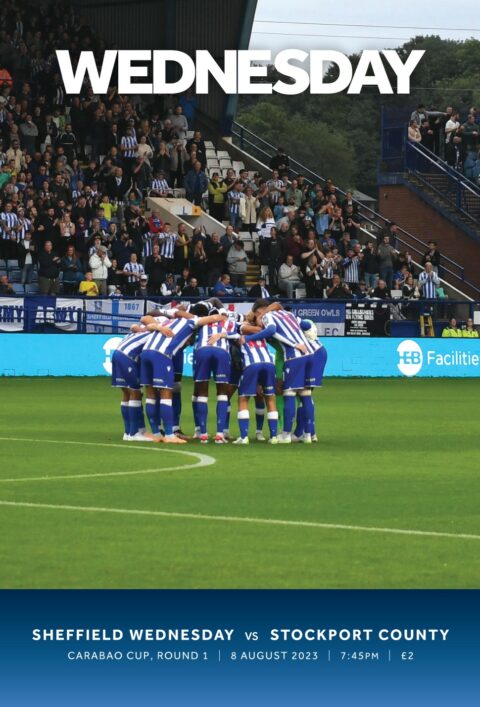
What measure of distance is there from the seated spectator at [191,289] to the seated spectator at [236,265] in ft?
8.81

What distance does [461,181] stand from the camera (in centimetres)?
6075

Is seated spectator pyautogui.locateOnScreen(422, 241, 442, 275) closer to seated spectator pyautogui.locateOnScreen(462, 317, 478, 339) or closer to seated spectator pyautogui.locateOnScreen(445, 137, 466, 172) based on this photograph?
seated spectator pyautogui.locateOnScreen(462, 317, 478, 339)

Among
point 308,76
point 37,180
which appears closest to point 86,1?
point 308,76

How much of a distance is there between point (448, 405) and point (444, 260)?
25877mm

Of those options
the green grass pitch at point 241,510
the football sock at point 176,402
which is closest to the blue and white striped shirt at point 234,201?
the green grass pitch at point 241,510

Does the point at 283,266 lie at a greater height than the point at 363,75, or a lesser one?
lesser

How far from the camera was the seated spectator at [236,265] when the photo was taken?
1884 inches

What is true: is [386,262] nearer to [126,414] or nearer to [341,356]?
[341,356]

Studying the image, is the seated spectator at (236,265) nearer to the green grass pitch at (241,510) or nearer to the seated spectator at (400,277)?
the seated spectator at (400,277)

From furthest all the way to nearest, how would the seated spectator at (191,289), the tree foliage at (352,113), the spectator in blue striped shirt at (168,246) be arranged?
the tree foliage at (352,113)
the spectator in blue striped shirt at (168,246)
the seated spectator at (191,289)

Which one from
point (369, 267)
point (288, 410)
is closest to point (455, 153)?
point (369, 267)

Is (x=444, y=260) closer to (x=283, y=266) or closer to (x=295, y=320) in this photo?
(x=283, y=266)

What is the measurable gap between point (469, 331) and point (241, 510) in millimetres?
31301

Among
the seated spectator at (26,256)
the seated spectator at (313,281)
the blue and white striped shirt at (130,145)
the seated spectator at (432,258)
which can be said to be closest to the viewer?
the seated spectator at (26,256)
